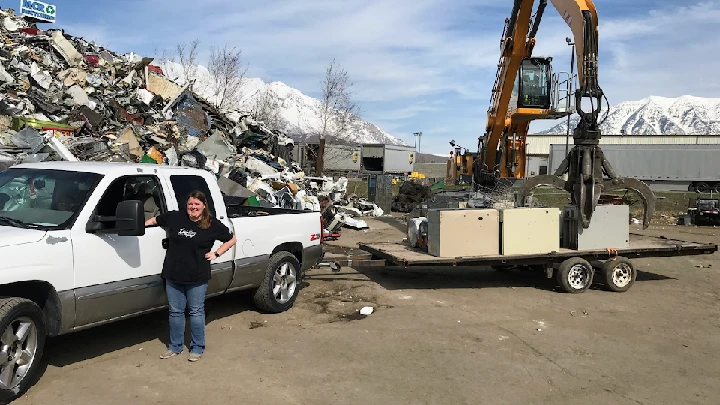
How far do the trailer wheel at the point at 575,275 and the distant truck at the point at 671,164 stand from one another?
3392 centimetres

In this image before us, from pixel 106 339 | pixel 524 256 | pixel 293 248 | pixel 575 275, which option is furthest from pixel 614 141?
pixel 106 339

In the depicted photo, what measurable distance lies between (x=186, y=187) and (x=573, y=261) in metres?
6.11

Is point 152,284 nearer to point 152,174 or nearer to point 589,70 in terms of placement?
point 152,174

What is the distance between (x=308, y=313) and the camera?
725 centimetres

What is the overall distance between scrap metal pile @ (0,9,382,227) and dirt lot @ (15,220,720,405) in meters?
5.20

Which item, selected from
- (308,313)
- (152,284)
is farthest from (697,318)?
(152,284)

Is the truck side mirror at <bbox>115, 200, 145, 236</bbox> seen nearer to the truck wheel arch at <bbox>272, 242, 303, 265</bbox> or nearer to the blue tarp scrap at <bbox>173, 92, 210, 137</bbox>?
the truck wheel arch at <bbox>272, 242, 303, 265</bbox>

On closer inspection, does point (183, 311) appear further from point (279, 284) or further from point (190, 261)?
point (279, 284)

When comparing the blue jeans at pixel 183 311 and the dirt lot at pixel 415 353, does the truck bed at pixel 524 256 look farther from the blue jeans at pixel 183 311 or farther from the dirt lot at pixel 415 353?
the blue jeans at pixel 183 311

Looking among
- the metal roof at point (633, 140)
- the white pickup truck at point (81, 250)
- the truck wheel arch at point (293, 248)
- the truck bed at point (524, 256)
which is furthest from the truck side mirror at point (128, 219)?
the metal roof at point (633, 140)

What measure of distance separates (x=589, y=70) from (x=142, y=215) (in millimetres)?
7940

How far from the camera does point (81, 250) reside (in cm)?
461

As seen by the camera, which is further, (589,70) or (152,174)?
(589,70)

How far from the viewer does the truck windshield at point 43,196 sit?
4660 millimetres
